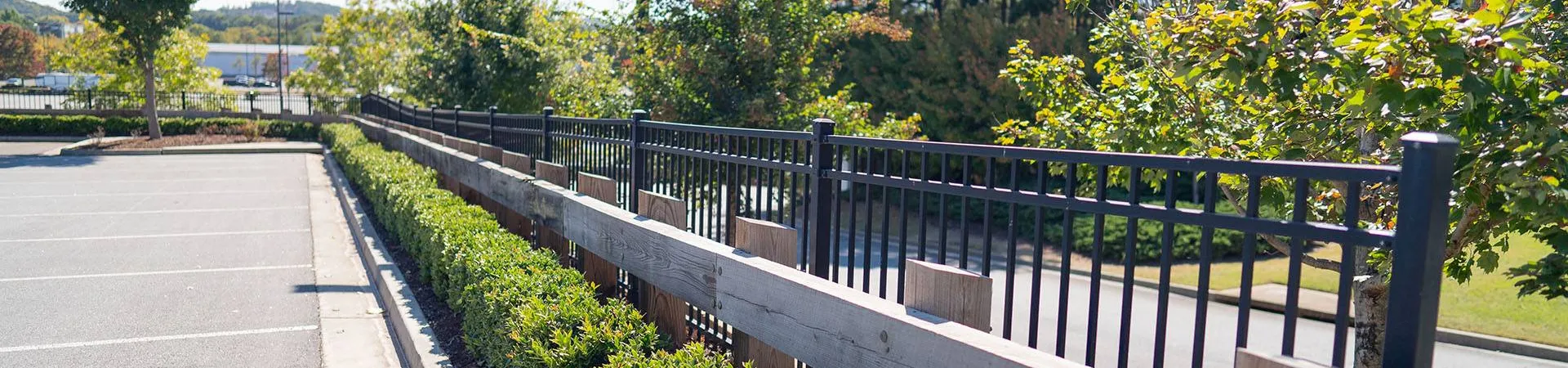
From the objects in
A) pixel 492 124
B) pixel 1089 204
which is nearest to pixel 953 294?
pixel 1089 204

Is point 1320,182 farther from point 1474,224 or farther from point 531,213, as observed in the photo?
point 531,213

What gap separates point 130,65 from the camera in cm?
3062

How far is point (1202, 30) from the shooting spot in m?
4.22

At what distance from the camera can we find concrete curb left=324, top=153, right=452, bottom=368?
591 centimetres

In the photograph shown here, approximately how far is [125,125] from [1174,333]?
33298 millimetres

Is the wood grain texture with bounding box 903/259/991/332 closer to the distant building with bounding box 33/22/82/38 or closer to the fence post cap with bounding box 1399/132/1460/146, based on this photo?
the fence post cap with bounding box 1399/132/1460/146

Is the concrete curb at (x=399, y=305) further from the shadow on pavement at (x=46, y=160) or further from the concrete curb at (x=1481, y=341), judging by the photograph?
the shadow on pavement at (x=46, y=160)

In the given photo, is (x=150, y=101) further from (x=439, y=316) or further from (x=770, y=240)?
(x=770, y=240)

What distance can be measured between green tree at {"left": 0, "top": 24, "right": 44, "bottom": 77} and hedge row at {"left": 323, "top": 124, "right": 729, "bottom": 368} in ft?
280

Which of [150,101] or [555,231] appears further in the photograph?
[150,101]

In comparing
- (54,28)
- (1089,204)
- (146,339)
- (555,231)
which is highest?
(54,28)

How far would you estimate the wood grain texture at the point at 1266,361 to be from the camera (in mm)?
2039

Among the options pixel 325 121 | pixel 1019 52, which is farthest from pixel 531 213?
pixel 325 121

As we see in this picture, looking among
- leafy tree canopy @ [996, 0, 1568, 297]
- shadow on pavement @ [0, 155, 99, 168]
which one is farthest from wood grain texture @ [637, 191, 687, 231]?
shadow on pavement @ [0, 155, 99, 168]
